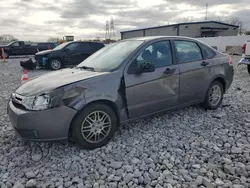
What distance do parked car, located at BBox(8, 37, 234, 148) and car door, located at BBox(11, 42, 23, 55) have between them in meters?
19.8

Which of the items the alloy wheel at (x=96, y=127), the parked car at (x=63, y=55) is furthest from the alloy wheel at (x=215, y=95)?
the parked car at (x=63, y=55)

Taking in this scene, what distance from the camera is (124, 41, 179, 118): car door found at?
11.4ft

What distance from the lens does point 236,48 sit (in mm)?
19000

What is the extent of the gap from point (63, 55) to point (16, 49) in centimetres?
1154

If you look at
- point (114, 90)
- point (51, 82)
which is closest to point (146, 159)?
point (114, 90)

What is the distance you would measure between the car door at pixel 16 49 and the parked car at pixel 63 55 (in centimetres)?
1055

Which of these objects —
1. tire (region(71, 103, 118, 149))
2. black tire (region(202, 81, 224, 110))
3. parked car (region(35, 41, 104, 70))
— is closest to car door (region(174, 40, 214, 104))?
black tire (region(202, 81, 224, 110))

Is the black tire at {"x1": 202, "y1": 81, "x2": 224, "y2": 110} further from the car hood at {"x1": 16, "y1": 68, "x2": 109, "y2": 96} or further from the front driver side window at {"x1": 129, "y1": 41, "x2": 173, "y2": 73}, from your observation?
the car hood at {"x1": 16, "y1": 68, "x2": 109, "y2": 96}

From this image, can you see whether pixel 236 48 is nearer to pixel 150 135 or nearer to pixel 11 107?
pixel 150 135

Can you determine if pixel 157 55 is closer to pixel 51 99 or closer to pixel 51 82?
pixel 51 82

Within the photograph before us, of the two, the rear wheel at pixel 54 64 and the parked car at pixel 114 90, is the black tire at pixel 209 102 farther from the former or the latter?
the rear wheel at pixel 54 64

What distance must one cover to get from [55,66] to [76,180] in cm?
1039

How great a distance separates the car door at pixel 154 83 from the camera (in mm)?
3469

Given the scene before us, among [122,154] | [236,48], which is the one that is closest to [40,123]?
[122,154]
